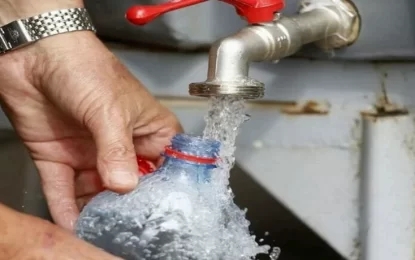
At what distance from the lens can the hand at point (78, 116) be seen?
0.56 meters

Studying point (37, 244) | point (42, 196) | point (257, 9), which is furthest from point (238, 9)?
point (42, 196)

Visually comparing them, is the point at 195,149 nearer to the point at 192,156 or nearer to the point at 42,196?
the point at 192,156

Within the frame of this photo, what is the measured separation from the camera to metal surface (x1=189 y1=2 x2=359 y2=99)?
559mm

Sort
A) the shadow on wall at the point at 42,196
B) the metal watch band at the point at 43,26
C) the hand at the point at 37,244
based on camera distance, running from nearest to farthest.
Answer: the hand at the point at 37,244 → the metal watch band at the point at 43,26 → the shadow on wall at the point at 42,196

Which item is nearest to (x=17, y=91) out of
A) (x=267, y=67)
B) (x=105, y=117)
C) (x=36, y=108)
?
(x=36, y=108)

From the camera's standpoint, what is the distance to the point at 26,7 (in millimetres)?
625

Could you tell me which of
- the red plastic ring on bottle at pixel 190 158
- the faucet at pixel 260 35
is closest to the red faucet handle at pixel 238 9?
the faucet at pixel 260 35

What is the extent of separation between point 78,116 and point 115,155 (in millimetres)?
64

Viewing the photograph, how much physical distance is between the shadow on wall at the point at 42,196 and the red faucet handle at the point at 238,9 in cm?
21

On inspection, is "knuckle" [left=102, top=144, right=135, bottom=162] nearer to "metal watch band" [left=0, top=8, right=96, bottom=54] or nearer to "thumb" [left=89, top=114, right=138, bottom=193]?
"thumb" [left=89, top=114, right=138, bottom=193]

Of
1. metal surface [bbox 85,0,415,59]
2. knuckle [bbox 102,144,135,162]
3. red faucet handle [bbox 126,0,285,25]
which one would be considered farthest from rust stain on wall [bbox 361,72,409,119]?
knuckle [bbox 102,144,135,162]

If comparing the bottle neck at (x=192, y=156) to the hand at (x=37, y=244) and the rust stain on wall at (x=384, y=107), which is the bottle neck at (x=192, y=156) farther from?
the rust stain on wall at (x=384, y=107)

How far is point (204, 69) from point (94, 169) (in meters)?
0.14

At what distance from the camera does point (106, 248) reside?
1.80 ft
